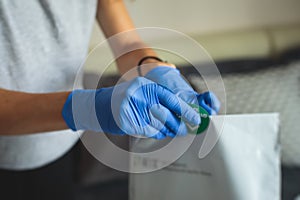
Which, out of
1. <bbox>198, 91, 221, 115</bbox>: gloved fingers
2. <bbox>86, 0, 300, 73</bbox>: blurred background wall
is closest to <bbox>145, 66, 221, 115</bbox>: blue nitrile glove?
Answer: <bbox>198, 91, 221, 115</bbox>: gloved fingers

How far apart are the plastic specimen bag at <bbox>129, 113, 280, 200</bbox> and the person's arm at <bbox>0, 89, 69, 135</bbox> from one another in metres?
0.19

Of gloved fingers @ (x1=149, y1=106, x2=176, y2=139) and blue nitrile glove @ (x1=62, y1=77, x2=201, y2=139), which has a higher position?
blue nitrile glove @ (x1=62, y1=77, x2=201, y2=139)

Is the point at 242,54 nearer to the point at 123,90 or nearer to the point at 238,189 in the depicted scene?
the point at 238,189

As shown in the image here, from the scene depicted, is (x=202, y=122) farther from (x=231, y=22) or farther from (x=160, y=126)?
(x=231, y=22)

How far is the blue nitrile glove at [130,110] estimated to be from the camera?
21.3 inches

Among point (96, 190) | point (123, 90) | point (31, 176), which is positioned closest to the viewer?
point (123, 90)

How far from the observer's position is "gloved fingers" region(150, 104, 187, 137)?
57 cm

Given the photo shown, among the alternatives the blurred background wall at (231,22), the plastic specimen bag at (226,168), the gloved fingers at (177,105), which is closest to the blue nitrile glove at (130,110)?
the gloved fingers at (177,105)

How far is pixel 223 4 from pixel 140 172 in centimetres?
75

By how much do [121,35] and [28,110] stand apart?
27cm

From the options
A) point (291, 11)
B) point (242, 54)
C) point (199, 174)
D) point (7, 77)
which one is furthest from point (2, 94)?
point (291, 11)

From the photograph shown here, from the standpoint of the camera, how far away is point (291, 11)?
129cm

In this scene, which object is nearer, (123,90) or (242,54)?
(123,90)

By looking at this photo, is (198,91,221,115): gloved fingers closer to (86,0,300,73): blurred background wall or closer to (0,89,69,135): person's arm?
(0,89,69,135): person's arm
